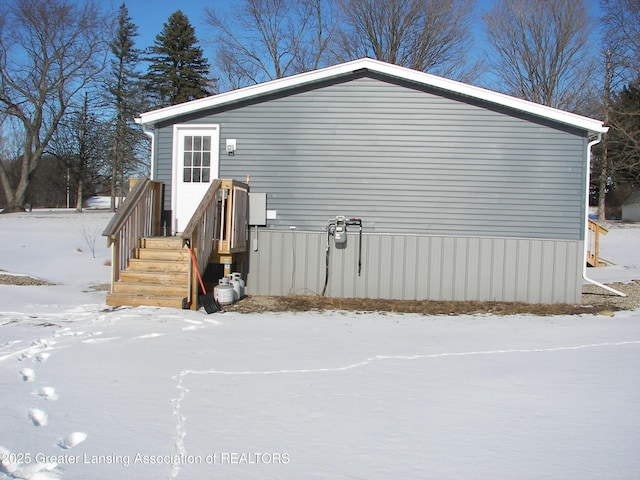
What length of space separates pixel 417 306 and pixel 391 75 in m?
3.94

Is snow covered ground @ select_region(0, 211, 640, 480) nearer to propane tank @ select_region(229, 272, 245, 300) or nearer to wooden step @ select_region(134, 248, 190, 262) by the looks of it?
wooden step @ select_region(134, 248, 190, 262)

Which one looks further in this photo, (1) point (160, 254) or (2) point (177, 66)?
(2) point (177, 66)

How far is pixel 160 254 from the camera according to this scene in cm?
838

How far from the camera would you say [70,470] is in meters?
2.79

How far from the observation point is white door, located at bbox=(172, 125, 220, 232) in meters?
9.74

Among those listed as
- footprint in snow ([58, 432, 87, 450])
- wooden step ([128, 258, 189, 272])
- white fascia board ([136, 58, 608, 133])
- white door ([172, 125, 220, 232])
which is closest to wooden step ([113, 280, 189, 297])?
wooden step ([128, 258, 189, 272])

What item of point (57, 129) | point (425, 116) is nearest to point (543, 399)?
point (425, 116)

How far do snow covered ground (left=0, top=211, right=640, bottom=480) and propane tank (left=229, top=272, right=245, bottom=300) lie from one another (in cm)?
139

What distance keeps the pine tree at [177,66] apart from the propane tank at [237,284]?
24.4m

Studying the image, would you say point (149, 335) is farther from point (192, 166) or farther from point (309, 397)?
point (192, 166)

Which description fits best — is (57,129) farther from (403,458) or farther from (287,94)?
(403,458)

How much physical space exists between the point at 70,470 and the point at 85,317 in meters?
4.44

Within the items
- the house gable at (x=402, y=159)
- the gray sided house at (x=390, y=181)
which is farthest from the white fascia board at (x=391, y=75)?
the house gable at (x=402, y=159)

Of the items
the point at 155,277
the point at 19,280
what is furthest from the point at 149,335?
the point at 19,280
